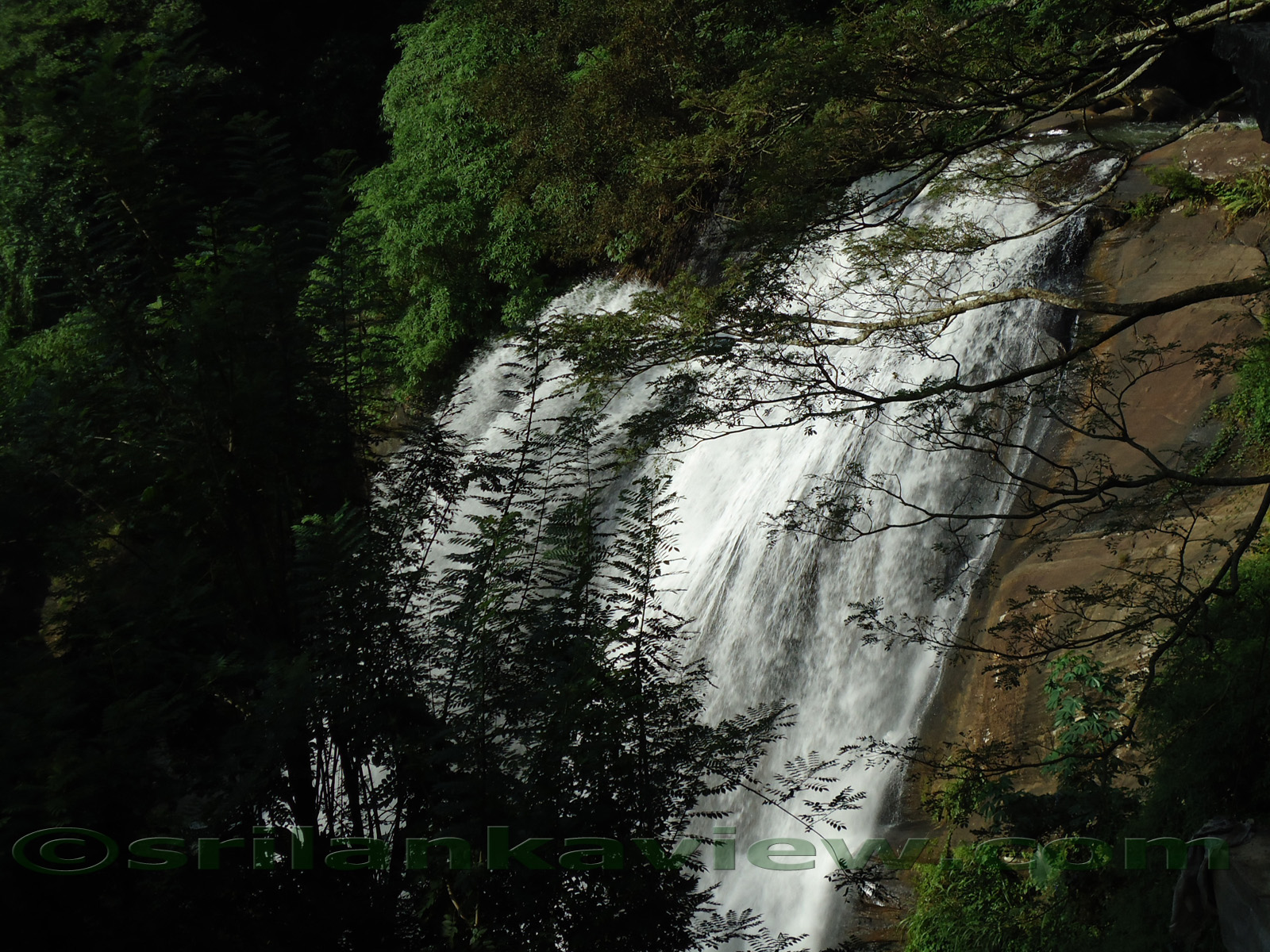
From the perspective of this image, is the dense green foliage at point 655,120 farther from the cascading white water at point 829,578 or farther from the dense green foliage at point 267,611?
the dense green foliage at point 267,611

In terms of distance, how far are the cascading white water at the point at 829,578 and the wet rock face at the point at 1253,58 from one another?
2560 millimetres

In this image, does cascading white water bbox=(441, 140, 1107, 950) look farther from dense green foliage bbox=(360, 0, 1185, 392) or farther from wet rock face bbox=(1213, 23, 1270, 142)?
wet rock face bbox=(1213, 23, 1270, 142)

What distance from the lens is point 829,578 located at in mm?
7312

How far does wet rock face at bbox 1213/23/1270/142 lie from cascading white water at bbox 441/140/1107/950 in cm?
256

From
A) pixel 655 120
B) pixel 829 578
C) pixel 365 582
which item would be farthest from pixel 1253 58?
pixel 655 120

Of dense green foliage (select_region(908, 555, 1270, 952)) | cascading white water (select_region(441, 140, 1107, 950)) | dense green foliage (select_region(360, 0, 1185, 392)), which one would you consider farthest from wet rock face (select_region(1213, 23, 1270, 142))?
cascading white water (select_region(441, 140, 1107, 950))

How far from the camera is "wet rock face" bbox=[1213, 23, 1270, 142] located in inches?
127

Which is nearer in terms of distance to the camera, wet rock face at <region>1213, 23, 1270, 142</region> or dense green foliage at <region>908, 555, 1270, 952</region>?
wet rock face at <region>1213, 23, 1270, 142</region>

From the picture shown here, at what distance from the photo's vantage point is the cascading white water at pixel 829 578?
21.2 feet

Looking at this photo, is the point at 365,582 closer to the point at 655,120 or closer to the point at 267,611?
the point at 267,611

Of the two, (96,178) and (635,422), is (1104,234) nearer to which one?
(635,422)

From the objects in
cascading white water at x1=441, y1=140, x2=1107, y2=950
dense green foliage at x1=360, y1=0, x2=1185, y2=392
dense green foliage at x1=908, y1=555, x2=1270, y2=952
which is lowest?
dense green foliage at x1=908, y1=555, x2=1270, y2=952

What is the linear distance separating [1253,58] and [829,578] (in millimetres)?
4616

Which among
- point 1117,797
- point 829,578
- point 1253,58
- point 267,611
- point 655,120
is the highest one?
point 655,120
